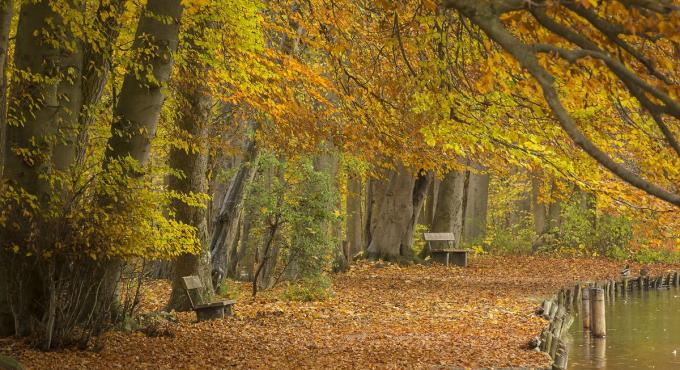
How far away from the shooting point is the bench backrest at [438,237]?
2814 cm

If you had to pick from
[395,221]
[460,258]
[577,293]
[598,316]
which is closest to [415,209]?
[395,221]

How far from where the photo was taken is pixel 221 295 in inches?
722

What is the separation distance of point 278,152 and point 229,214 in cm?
205

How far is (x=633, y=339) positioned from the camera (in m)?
16.3

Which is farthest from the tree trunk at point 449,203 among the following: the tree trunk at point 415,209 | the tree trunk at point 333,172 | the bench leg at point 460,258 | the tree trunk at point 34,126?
the tree trunk at point 34,126

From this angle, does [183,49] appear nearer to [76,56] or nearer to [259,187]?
[76,56]

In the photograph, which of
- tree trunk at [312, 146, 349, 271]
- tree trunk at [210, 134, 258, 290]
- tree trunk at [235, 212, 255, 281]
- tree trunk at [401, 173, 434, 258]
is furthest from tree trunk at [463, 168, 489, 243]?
tree trunk at [210, 134, 258, 290]

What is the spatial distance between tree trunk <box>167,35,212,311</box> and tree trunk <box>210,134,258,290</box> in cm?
205

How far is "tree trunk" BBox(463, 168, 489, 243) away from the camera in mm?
36719

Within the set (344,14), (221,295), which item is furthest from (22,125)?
(221,295)

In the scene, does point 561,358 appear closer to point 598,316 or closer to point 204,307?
point 598,316

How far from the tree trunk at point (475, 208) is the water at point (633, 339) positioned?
13.7 meters

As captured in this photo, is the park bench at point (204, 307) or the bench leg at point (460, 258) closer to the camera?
the park bench at point (204, 307)

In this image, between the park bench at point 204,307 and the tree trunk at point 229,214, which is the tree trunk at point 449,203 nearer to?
the tree trunk at point 229,214
